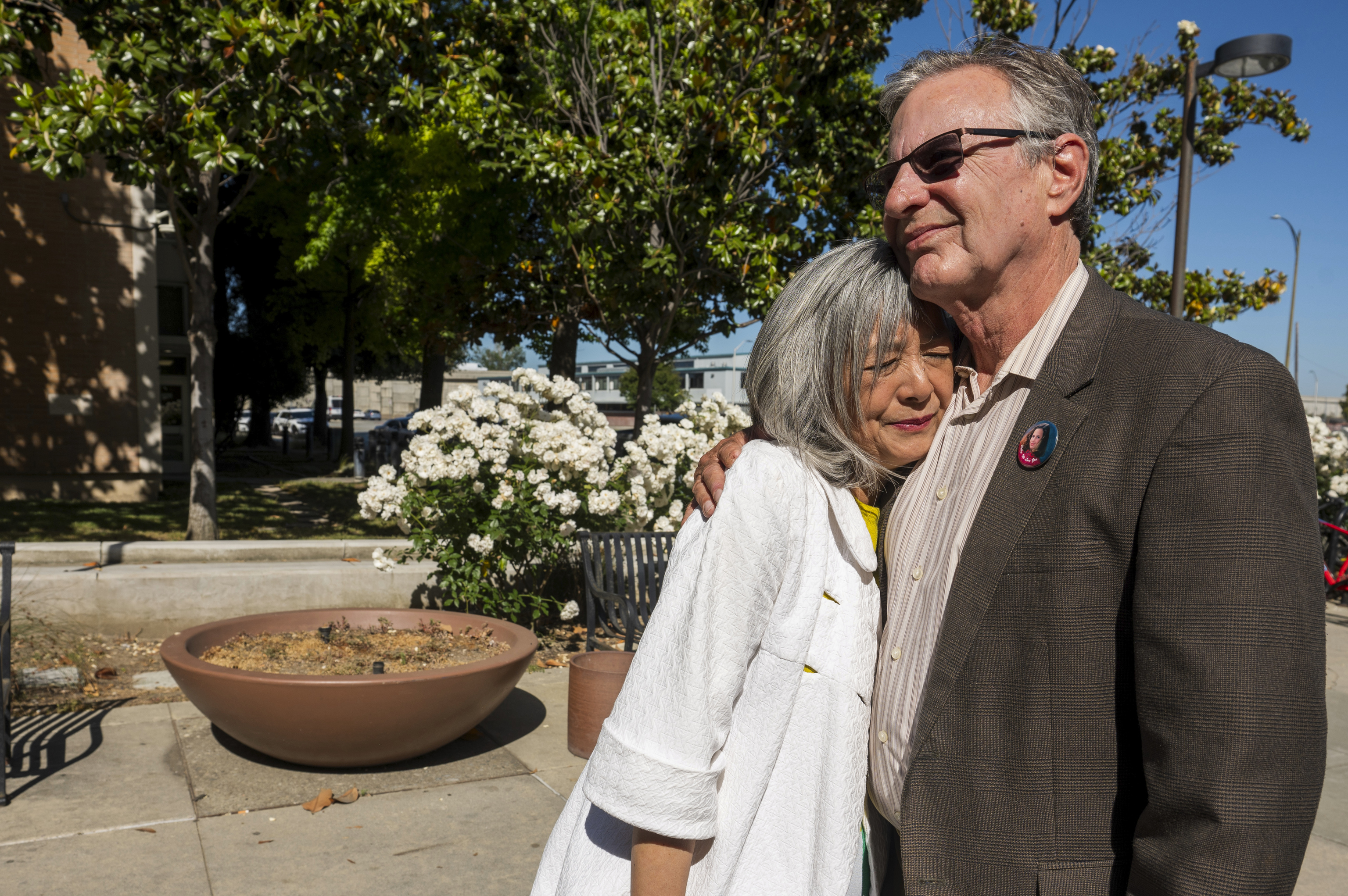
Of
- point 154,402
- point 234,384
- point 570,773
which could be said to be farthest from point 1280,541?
point 234,384

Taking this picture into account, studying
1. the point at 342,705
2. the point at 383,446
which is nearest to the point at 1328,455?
the point at 342,705

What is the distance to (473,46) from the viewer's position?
33.4ft

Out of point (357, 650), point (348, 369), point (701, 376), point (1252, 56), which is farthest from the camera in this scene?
point (701, 376)

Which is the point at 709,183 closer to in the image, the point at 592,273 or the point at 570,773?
the point at 592,273

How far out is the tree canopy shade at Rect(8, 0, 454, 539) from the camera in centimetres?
728

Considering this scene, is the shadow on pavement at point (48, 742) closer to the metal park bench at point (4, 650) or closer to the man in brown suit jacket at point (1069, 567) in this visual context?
the metal park bench at point (4, 650)

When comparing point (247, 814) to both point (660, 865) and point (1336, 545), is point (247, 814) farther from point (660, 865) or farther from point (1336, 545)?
point (1336, 545)

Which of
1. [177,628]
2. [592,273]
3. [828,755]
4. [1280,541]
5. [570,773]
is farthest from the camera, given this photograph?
[592,273]

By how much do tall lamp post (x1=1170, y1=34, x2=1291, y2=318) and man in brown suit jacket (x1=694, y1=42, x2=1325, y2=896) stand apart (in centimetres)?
733

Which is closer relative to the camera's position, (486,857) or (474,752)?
(486,857)

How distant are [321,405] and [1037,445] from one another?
33.2 metres

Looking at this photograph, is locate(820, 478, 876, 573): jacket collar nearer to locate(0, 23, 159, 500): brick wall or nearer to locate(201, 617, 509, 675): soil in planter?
locate(201, 617, 509, 675): soil in planter

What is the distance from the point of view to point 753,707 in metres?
1.45

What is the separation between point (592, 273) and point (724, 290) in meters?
1.48
